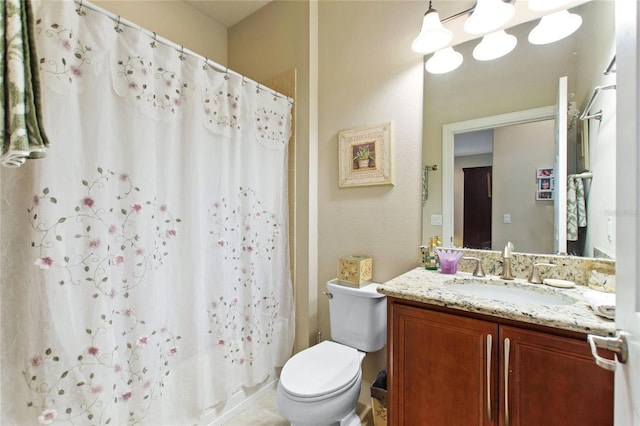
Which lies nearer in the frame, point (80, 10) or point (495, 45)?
point (80, 10)

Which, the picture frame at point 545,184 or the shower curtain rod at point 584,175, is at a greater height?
the shower curtain rod at point 584,175

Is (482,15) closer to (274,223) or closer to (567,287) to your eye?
(567,287)

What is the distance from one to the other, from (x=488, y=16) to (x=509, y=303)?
1270 mm

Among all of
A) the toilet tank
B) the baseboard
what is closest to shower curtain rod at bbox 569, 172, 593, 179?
the toilet tank

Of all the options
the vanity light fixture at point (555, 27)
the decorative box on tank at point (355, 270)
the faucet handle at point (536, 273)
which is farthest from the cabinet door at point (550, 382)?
the vanity light fixture at point (555, 27)

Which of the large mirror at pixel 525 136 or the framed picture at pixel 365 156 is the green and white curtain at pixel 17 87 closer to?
the framed picture at pixel 365 156

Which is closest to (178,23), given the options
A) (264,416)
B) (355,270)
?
(355,270)

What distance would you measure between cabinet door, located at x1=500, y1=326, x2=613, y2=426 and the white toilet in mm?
647

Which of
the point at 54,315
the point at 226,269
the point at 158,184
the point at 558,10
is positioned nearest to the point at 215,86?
the point at 158,184

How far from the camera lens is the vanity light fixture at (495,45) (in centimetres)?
132

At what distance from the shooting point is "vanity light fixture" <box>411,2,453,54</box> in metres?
1.38

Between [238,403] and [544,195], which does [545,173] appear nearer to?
[544,195]

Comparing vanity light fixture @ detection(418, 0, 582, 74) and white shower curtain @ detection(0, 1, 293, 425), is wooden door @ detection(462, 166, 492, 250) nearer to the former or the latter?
vanity light fixture @ detection(418, 0, 582, 74)

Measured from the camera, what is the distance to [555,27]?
122cm
